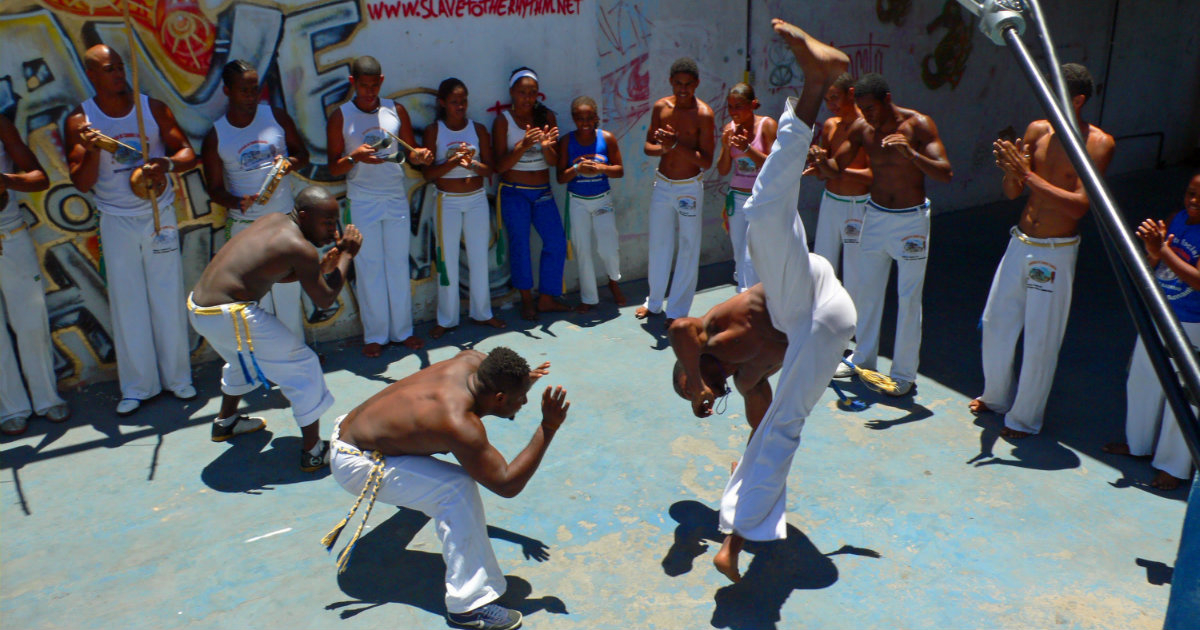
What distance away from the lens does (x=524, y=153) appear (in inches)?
289

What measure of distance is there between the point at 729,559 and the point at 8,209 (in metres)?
4.90

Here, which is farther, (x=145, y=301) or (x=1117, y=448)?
(x=145, y=301)

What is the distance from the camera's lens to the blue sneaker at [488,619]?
3775 mm

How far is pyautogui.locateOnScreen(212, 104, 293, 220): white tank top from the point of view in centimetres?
623

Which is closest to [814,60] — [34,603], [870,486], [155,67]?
[870,486]

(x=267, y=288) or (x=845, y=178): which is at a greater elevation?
(x=845, y=178)

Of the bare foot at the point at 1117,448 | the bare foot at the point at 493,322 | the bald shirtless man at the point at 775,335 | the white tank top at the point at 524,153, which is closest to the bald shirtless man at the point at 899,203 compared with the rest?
the bare foot at the point at 1117,448

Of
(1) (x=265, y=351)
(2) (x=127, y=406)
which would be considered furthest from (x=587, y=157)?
(2) (x=127, y=406)

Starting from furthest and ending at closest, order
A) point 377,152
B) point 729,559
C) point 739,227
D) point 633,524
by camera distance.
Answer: point 739,227 < point 377,152 < point 633,524 < point 729,559

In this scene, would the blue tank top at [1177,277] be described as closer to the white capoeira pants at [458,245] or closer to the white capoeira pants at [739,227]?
the white capoeira pants at [739,227]

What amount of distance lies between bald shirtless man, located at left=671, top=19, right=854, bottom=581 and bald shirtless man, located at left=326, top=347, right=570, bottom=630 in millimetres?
850

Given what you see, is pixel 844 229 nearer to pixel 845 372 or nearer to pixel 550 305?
pixel 845 372

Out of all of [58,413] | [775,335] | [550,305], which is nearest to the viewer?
[775,335]

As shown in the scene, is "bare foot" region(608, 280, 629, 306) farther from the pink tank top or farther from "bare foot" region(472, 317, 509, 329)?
the pink tank top
